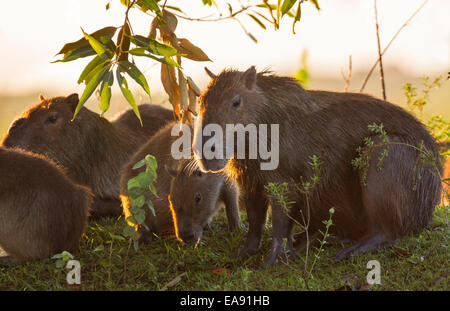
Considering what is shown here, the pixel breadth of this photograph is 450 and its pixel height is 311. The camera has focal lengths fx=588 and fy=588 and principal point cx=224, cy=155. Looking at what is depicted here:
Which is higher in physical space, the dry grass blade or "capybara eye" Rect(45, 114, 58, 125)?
"capybara eye" Rect(45, 114, 58, 125)

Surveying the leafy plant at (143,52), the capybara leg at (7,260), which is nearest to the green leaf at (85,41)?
the leafy plant at (143,52)

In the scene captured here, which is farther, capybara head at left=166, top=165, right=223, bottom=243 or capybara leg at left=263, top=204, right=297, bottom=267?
capybara head at left=166, top=165, right=223, bottom=243

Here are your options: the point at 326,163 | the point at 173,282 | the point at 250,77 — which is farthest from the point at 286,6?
the point at 173,282

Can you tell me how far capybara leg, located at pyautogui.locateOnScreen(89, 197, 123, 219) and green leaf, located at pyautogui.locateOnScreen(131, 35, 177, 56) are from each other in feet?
5.58

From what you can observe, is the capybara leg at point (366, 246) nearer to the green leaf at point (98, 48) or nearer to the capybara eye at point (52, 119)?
the green leaf at point (98, 48)

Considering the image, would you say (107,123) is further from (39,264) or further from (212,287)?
(212,287)

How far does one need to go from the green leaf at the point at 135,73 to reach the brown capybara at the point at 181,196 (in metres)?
0.80

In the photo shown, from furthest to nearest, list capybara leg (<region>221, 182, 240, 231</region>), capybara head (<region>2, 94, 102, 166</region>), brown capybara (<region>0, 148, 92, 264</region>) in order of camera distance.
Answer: capybara head (<region>2, 94, 102, 166</region>) → capybara leg (<region>221, 182, 240, 231</region>) → brown capybara (<region>0, 148, 92, 264</region>)

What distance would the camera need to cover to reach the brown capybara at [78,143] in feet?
14.5

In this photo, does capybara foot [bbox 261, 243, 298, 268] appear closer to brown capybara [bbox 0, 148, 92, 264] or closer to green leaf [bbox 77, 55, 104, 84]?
brown capybara [bbox 0, 148, 92, 264]

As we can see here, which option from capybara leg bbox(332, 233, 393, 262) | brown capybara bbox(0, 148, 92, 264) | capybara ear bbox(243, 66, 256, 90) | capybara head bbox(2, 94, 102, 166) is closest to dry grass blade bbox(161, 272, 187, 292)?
brown capybara bbox(0, 148, 92, 264)

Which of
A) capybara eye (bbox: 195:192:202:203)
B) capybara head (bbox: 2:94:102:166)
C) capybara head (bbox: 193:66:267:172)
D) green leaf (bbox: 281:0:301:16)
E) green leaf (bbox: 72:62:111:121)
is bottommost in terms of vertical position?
capybara eye (bbox: 195:192:202:203)

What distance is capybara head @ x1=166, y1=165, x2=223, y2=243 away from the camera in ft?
12.1

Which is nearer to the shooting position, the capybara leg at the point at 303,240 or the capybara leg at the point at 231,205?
the capybara leg at the point at 303,240
